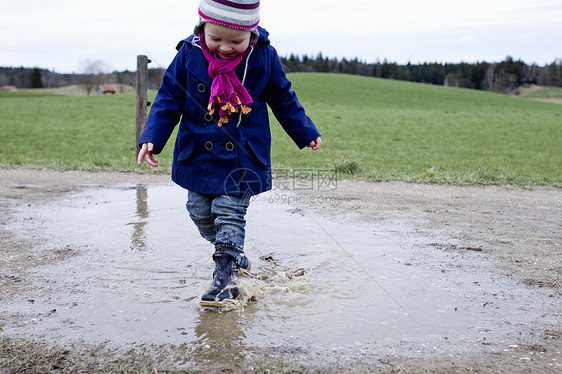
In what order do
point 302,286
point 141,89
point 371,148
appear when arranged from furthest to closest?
1. point 371,148
2. point 141,89
3. point 302,286

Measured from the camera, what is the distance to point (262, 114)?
11.8 feet

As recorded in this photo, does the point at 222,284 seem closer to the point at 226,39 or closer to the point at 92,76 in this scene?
the point at 226,39

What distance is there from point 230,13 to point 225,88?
43cm

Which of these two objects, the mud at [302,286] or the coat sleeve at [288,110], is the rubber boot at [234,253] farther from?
the coat sleeve at [288,110]

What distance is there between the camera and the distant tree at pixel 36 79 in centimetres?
10688

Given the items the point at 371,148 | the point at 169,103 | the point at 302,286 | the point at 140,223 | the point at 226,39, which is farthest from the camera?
the point at 371,148

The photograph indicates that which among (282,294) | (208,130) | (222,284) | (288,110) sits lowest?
(282,294)

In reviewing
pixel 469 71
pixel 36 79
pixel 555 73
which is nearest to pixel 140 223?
pixel 469 71

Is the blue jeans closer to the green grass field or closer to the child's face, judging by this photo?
the child's face

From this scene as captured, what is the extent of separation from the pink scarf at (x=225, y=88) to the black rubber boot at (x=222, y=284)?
32.8 inches

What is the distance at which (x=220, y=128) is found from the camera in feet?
11.2

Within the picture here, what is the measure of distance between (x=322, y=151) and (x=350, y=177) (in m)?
8.51

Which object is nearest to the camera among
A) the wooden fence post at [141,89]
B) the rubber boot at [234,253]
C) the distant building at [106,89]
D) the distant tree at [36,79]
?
the rubber boot at [234,253]

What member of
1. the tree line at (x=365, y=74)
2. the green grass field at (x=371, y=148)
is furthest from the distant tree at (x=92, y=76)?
the green grass field at (x=371, y=148)
